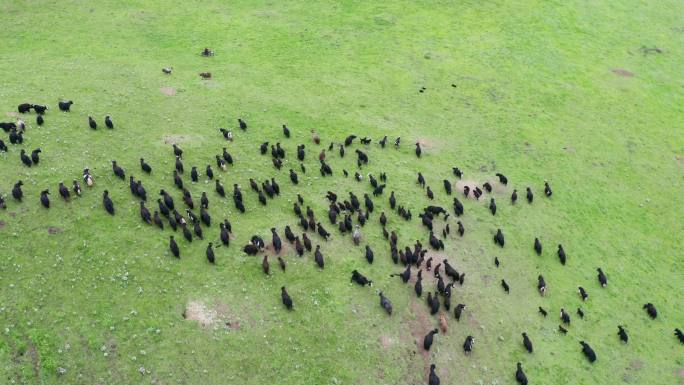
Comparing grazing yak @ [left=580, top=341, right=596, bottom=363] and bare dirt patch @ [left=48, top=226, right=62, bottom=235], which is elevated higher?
bare dirt patch @ [left=48, top=226, right=62, bottom=235]

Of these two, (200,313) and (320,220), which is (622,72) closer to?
(320,220)

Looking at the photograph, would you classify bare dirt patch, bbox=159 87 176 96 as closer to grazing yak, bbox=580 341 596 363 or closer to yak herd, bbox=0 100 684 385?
yak herd, bbox=0 100 684 385

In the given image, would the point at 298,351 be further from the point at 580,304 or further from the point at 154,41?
the point at 154,41

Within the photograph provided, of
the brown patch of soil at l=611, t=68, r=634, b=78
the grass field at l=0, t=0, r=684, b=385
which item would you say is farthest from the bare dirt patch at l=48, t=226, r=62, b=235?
the brown patch of soil at l=611, t=68, r=634, b=78

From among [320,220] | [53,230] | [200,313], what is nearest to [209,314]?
[200,313]

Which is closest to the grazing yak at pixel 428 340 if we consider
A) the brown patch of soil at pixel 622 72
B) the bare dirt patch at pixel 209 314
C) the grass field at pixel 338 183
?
the grass field at pixel 338 183

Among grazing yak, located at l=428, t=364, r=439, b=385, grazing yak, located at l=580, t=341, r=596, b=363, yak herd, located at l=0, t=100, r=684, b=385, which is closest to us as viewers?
grazing yak, located at l=428, t=364, r=439, b=385
